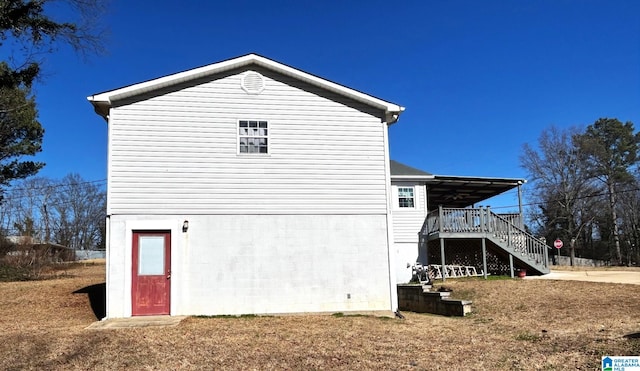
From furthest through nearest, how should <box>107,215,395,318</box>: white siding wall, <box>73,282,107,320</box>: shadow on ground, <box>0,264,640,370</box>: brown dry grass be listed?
<box>73,282,107,320</box>: shadow on ground
<box>107,215,395,318</box>: white siding wall
<box>0,264,640,370</box>: brown dry grass

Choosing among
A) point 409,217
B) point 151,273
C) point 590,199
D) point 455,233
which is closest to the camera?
point 151,273

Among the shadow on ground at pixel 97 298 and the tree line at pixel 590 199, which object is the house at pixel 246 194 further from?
the tree line at pixel 590 199

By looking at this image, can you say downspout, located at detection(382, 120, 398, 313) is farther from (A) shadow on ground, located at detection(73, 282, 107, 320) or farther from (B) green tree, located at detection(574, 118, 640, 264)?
(B) green tree, located at detection(574, 118, 640, 264)

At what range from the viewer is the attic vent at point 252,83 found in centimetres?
1189

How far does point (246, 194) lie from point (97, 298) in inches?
218

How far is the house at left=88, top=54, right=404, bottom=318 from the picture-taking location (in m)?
10.9

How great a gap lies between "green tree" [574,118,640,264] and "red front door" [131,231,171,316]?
1495 inches

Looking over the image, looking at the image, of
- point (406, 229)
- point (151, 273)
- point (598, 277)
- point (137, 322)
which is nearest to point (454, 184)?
point (406, 229)

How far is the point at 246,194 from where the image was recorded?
1147cm

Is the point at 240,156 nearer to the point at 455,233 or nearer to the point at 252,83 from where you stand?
the point at 252,83

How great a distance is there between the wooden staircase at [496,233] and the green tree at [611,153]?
82.3 feet

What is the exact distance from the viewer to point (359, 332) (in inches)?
342

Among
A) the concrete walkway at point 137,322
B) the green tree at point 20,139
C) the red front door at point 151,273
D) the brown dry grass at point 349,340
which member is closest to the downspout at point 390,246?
the brown dry grass at point 349,340

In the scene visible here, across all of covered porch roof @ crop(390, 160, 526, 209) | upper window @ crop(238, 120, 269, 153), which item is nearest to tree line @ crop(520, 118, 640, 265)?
covered porch roof @ crop(390, 160, 526, 209)
